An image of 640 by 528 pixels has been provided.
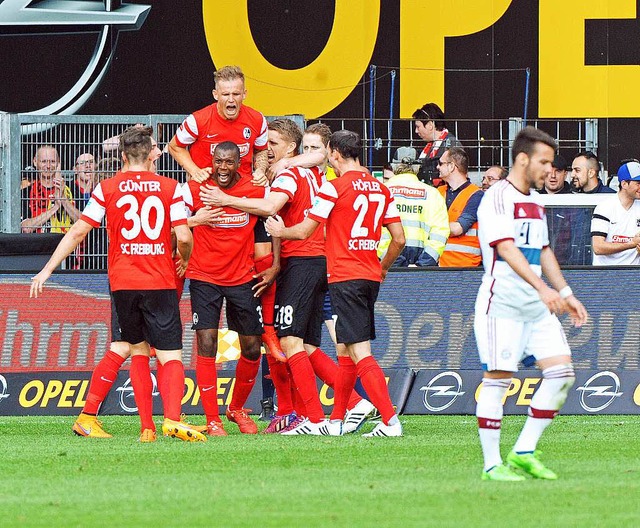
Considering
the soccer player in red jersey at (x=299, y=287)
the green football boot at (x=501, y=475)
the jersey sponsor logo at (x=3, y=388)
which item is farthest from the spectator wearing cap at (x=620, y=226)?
the green football boot at (x=501, y=475)

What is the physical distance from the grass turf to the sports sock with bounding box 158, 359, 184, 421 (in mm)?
208

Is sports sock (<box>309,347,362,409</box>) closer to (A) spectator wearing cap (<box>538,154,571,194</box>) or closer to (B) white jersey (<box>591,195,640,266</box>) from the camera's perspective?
(B) white jersey (<box>591,195,640,266</box>)

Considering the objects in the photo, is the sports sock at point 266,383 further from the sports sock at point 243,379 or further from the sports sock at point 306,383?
the sports sock at point 306,383

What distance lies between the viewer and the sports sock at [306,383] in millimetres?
10711

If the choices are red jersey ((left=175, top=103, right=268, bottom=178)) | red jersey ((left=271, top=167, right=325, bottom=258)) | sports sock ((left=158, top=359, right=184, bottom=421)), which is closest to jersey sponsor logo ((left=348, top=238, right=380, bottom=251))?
red jersey ((left=271, top=167, right=325, bottom=258))

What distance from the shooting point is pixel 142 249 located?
10.1 meters

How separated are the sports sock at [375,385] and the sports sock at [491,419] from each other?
221cm

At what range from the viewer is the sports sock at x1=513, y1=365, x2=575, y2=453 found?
25.9 ft

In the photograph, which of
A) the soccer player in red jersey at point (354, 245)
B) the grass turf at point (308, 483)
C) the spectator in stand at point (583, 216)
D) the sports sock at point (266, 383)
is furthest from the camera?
the spectator in stand at point (583, 216)

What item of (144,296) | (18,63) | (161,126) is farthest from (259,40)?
(144,296)

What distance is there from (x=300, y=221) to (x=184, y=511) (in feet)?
14.7

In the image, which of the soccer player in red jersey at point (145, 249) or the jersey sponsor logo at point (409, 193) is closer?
the soccer player in red jersey at point (145, 249)

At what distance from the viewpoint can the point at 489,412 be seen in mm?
7895

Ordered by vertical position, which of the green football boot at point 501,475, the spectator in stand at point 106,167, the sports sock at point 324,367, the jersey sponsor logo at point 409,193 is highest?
the spectator in stand at point 106,167
